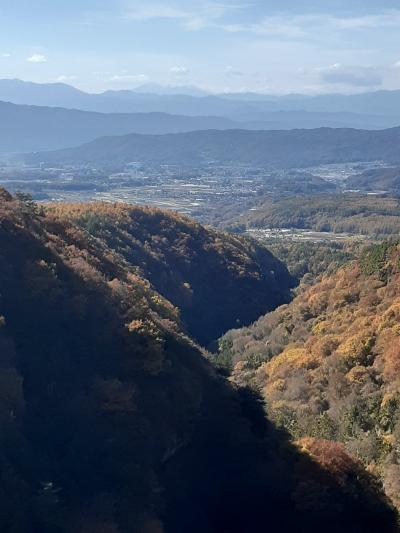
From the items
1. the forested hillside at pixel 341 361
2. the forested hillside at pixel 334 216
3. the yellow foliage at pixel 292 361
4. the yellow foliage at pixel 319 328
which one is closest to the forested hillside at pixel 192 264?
the forested hillside at pixel 341 361

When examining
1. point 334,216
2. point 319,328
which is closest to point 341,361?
point 319,328

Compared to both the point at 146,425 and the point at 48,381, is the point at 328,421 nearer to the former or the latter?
the point at 146,425

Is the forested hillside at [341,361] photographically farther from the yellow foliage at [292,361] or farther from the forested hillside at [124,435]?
the forested hillside at [124,435]

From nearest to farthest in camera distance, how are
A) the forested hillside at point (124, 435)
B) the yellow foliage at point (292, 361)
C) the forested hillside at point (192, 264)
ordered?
the forested hillside at point (124, 435)
the yellow foliage at point (292, 361)
the forested hillside at point (192, 264)

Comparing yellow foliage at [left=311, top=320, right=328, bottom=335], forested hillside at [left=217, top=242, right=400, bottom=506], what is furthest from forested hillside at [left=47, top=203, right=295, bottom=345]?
yellow foliage at [left=311, top=320, right=328, bottom=335]

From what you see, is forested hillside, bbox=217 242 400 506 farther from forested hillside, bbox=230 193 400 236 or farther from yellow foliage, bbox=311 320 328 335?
forested hillside, bbox=230 193 400 236
